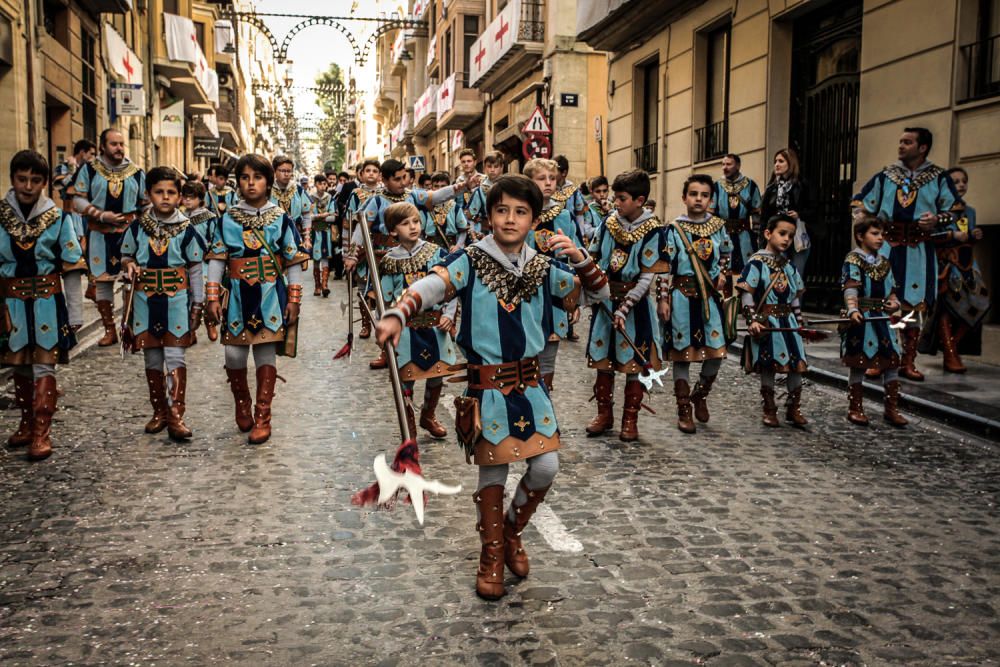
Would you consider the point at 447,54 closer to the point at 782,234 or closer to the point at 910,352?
the point at 910,352

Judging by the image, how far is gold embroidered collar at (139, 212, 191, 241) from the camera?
6934 millimetres

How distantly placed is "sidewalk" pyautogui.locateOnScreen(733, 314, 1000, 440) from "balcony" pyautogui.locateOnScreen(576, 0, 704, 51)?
9947mm

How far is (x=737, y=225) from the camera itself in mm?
12859

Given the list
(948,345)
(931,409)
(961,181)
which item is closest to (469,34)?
(961,181)

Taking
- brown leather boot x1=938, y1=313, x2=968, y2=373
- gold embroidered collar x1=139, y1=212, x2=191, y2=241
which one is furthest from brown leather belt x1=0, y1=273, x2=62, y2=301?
brown leather boot x1=938, y1=313, x2=968, y2=373

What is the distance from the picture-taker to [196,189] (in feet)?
35.9

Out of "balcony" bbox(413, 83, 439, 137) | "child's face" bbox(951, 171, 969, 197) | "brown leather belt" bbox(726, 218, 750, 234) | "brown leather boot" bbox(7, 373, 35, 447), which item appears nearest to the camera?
"brown leather boot" bbox(7, 373, 35, 447)

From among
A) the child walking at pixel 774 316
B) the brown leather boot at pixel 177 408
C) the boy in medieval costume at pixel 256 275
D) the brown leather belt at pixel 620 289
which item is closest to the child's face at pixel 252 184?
the boy in medieval costume at pixel 256 275

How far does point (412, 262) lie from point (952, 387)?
4942mm

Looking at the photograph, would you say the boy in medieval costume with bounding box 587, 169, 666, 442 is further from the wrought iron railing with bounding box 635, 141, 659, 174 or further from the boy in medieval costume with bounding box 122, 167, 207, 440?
the wrought iron railing with bounding box 635, 141, 659, 174

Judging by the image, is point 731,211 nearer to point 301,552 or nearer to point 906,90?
point 906,90

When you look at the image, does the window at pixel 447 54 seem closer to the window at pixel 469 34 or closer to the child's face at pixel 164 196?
the window at pixel 469 34

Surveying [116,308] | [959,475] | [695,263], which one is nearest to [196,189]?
[116,308]

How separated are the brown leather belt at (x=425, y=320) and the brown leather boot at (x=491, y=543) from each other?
2.81 m
